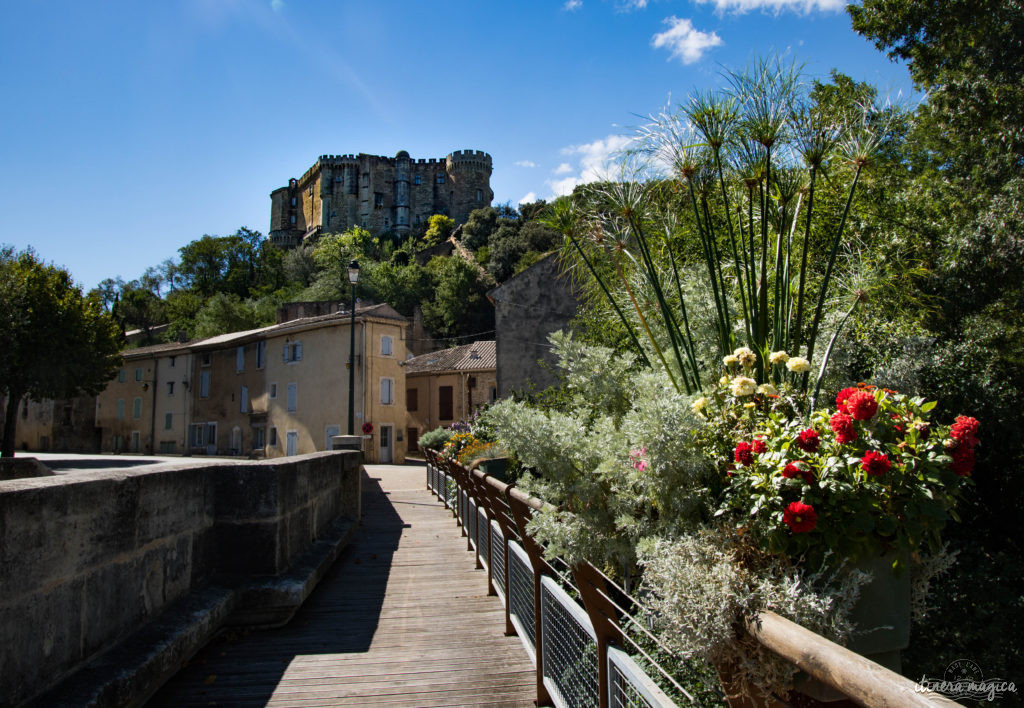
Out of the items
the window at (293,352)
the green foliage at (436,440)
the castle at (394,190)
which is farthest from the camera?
the castle at (394,190)

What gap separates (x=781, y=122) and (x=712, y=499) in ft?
7.62

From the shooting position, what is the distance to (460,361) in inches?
1437

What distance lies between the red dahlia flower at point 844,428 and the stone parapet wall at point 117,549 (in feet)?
9.41

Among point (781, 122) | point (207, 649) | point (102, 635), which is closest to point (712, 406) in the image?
point (781, 122)

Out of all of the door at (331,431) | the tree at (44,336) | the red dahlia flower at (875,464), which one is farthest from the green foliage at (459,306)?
the red dahlia flower at (875,464)

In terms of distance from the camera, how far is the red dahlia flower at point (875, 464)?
2117mm

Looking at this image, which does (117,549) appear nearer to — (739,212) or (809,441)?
(809,441)

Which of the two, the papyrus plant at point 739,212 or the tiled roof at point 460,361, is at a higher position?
the tiled roof at point 460,361

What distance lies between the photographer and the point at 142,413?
42.9 meters

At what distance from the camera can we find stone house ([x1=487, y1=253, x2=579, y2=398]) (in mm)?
20109

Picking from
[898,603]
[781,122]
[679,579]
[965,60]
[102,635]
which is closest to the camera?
[679,579]

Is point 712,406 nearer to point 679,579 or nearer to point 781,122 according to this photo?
point 679,579

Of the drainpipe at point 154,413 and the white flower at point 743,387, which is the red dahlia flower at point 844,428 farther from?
the drainpipe at point 154,413

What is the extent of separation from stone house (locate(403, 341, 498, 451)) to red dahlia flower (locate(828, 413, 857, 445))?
31543mm
